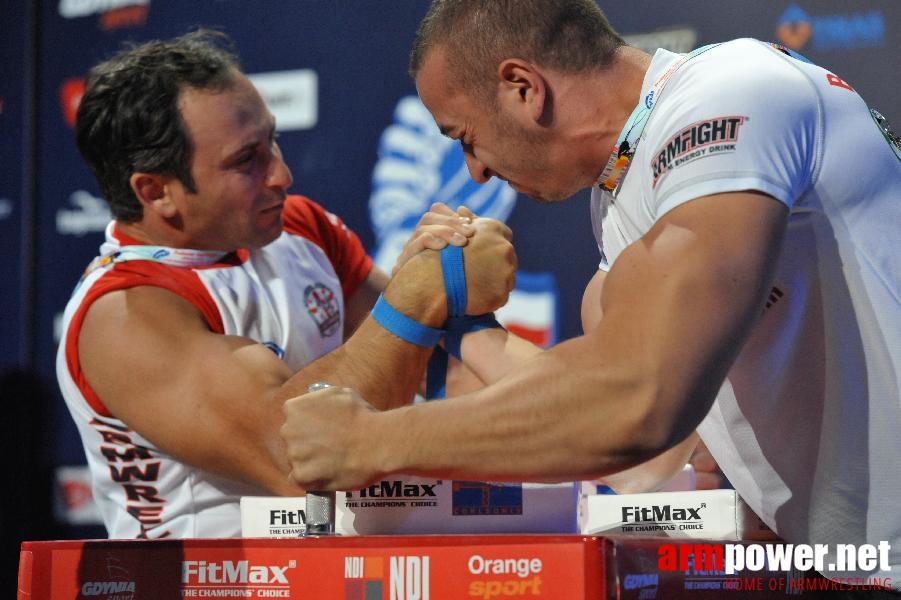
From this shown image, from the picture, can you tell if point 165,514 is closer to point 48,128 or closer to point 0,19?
point 48,128

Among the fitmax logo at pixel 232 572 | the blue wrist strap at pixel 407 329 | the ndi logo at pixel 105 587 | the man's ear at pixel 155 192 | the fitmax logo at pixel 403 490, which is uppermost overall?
the man's ear at pixel 155 192

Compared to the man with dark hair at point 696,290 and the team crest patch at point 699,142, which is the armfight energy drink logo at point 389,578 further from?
the team crest patch at point 699,142

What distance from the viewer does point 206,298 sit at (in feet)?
6.25

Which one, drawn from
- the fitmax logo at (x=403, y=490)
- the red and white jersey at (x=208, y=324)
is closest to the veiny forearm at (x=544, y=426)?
the fitmax logo at (x=403, y=490)

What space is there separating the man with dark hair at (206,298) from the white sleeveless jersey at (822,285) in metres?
0.49

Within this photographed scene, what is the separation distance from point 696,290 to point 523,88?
432mm

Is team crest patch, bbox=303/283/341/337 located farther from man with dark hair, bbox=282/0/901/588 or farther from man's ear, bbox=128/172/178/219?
man with dark hair, bbox=282/0/901/588

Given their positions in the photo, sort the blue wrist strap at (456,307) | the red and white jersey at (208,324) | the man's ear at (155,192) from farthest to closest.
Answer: the man's ear at (155,192), the red and white jersey at (208,324), the blue wrist strap at (456,307)

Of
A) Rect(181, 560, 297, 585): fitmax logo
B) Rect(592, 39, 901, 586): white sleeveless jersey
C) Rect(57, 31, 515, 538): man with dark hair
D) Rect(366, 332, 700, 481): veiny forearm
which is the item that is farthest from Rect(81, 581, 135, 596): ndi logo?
Rect(592, 39, 901, 586): white sleeveless jersey

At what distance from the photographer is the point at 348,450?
1.00m

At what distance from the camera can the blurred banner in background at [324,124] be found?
2.26m

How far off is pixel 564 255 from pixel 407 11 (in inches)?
29.8

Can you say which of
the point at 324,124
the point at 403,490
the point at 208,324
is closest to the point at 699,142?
the point at 403,490

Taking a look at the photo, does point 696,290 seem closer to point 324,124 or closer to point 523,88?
point 523,88
